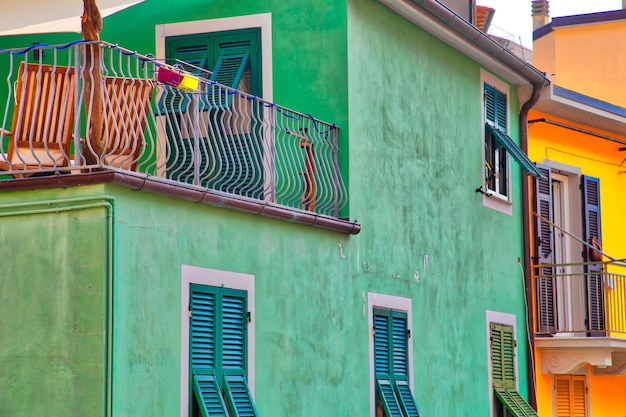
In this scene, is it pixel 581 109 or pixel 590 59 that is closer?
pixel 581 109

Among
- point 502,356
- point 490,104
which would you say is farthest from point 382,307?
point 490,104

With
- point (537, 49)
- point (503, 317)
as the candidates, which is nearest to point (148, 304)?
point (503, 317)

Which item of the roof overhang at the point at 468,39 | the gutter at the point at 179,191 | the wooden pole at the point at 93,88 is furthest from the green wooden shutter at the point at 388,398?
the wooden pole at the point at 93,88

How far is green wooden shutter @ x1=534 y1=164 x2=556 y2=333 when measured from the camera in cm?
1833

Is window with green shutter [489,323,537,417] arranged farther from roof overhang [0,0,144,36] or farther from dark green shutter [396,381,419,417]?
roof overhang [0,0,144,36]

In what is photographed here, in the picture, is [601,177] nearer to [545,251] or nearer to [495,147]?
[545,251]

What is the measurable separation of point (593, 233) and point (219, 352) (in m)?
9.95

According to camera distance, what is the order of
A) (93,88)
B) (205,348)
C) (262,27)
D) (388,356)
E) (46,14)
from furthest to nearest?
(388,356) → (262,27) → (46,14) → (205,348) → (93,88)

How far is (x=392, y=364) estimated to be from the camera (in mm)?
14094

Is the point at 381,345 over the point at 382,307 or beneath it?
beneath

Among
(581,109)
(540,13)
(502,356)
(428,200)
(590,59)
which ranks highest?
(540,13)

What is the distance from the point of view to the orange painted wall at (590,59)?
2334 centimetres

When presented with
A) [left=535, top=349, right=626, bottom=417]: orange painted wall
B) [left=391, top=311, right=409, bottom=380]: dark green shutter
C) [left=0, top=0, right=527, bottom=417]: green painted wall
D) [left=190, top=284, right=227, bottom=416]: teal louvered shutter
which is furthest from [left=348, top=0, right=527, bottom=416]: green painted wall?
[left=190, top=284, right=227, bottom=416]: teal louvered shutter

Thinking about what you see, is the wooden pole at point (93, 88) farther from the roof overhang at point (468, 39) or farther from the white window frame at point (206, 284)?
the roof overhang at point (468, 39)
